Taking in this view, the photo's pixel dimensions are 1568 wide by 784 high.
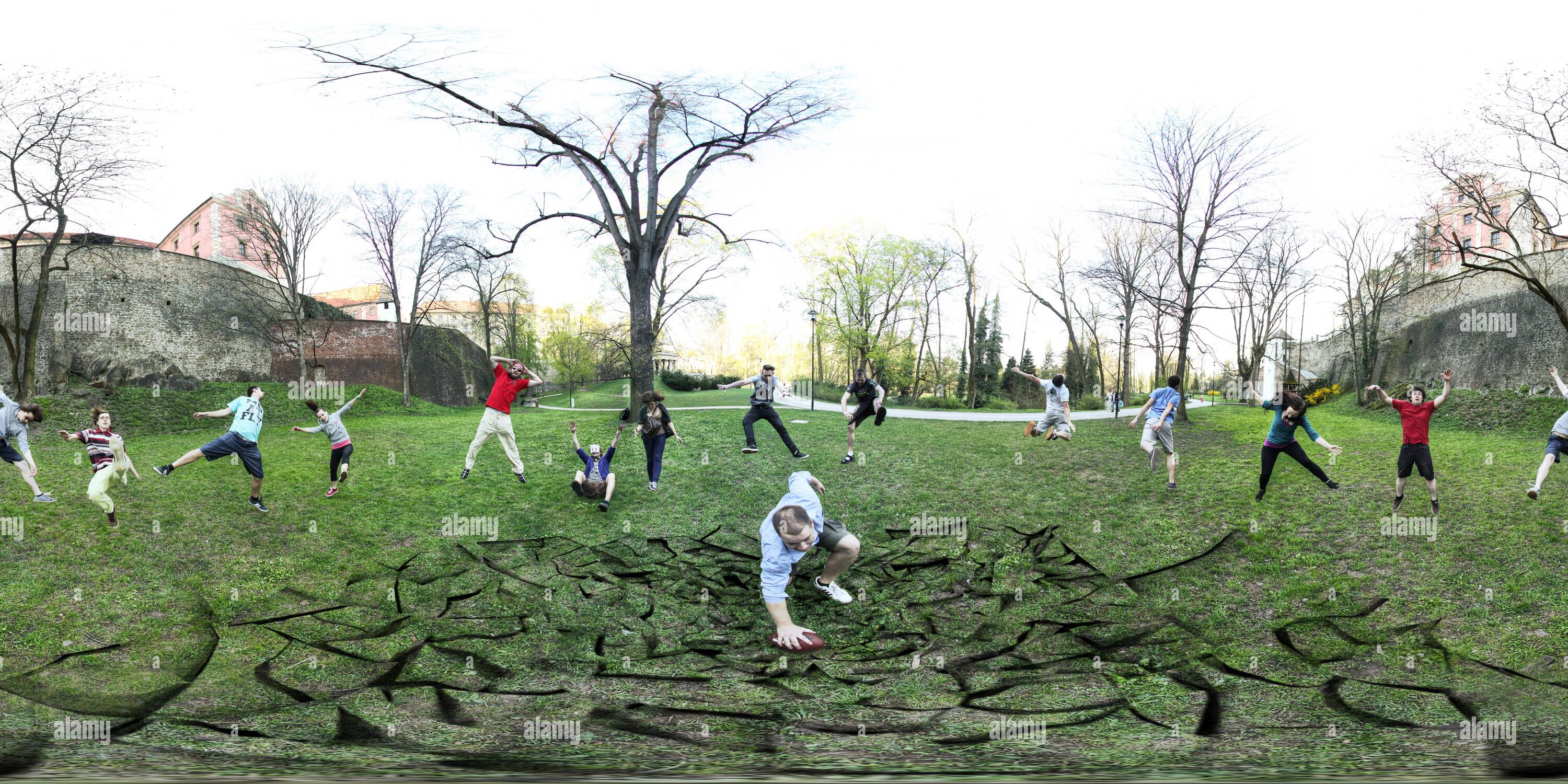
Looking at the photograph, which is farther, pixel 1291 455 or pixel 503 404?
pixel 503 404

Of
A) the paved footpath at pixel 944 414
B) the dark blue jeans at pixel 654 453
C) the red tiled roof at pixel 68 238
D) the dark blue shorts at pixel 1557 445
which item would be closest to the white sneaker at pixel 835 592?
the dark blue jeans at pixel 654 453

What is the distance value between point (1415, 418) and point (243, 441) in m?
17.4

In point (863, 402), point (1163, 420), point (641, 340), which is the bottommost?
point (1163, 420)

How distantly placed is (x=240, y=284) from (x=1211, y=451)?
44.5 m

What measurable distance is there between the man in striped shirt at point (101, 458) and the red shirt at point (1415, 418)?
18.4m

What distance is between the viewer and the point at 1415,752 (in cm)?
420

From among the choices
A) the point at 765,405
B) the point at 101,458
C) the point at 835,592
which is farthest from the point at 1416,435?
the point at 101,458

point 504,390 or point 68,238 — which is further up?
point 68,238

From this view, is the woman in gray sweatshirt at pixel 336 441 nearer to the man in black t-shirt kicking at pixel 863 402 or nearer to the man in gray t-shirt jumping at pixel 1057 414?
the man in black t-shirt kicking at pixel 863 402

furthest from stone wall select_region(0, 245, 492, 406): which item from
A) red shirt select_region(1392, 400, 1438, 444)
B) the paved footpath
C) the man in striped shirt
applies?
red shirt select_region(1392, 400, 1438, 444)

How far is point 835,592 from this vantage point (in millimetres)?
7508

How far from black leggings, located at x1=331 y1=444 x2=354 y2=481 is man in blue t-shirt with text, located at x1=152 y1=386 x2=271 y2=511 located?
104cm

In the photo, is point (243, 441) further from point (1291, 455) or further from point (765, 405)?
point (1291, 455)

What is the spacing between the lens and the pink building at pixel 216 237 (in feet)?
130
